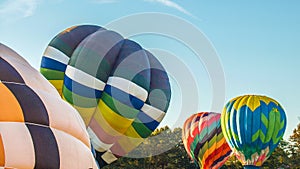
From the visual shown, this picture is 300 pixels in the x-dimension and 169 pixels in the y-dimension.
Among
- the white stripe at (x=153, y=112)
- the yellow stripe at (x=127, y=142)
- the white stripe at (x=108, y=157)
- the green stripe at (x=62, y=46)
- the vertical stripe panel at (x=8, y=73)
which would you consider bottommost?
the white stripe at (x=108, y=157)

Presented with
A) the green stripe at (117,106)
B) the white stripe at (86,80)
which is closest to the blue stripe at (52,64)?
the white stripe at (86,80)

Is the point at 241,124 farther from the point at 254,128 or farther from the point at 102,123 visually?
the point at 102,123

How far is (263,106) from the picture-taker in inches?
595

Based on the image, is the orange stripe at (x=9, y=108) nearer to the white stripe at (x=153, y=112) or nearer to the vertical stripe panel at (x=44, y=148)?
the vertical stripe panel at (x=44, y=148)

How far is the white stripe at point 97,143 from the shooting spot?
10.6m

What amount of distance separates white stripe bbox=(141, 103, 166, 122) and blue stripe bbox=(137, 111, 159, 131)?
0.22ft

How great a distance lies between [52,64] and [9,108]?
A: 26.8 feet

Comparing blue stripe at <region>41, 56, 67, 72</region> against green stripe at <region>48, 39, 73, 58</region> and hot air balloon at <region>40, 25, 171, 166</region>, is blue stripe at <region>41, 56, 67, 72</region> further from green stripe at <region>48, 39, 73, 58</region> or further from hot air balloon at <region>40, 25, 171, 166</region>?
green stripe at <region>48, 39, 73, 58</region>

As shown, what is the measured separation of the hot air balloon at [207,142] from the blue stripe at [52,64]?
8035 mm

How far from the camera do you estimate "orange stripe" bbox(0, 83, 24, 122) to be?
3.36 m

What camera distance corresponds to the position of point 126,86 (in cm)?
1080

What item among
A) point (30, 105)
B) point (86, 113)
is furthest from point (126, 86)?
point (30, 105)

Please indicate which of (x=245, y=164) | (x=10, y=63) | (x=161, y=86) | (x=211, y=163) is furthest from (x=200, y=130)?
(x=10, y=63)

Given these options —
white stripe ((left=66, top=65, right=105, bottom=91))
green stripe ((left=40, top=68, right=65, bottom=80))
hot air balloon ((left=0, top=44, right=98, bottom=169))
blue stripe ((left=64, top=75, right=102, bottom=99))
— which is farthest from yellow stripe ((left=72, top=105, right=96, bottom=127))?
hot air balloon ((left=0, top=44, right=98, bottom=169))
